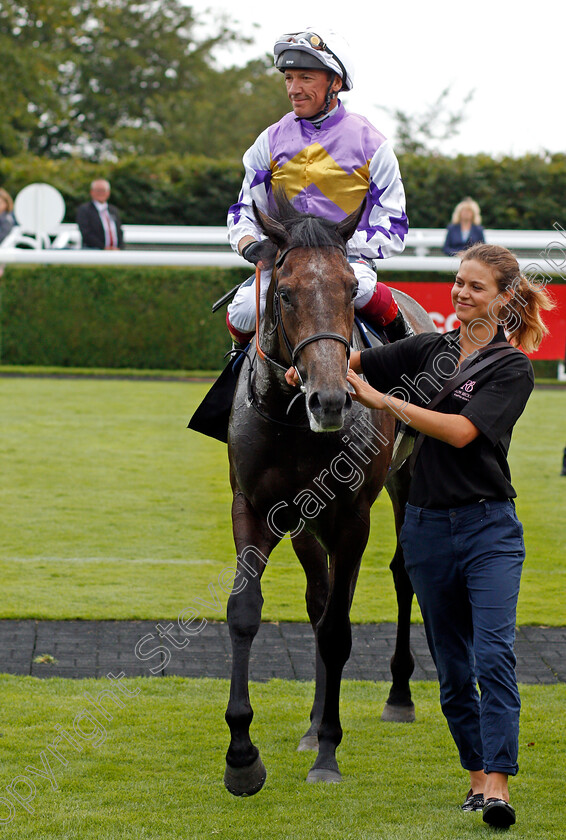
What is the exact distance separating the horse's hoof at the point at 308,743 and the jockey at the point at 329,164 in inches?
61.1

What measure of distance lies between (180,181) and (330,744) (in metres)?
19.9

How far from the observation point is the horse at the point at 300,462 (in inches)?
134

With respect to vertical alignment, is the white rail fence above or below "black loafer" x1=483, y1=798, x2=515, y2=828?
below

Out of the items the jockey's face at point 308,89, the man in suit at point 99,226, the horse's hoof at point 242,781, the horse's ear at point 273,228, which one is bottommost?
the man in suit at point 99,226

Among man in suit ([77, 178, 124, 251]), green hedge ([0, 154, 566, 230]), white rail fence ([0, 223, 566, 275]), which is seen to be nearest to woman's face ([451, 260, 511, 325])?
white rail fence ([0, 223, 566, 275])

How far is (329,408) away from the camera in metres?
3.14

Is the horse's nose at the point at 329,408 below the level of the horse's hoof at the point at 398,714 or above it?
above

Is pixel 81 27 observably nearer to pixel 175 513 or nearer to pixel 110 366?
pixel 110 366

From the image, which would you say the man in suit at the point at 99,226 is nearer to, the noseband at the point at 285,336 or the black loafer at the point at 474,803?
the noseband at the point at 285,336

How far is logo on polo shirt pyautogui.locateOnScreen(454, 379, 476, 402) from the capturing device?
3.42m

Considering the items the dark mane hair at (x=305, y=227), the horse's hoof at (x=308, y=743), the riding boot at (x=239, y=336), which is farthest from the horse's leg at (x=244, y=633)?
the dark mane hair at (x=305, y=227)

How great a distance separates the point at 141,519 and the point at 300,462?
430cm

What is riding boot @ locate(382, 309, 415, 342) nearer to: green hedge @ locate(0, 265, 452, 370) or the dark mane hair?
the dark mane hair

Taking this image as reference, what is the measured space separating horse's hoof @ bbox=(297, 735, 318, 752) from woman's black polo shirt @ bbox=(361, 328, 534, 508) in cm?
119
